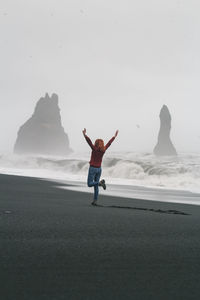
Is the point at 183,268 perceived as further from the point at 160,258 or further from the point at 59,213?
the point at 59,213

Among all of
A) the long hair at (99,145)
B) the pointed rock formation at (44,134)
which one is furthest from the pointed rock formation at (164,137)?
the long hair at (99,145)

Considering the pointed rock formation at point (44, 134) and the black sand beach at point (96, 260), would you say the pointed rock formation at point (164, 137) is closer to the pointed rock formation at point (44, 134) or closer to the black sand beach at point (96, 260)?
the pointed rock formation at point (44, 134)

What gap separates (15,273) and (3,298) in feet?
1.69

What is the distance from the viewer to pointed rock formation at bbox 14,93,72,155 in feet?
437

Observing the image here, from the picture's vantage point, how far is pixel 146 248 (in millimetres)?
4008

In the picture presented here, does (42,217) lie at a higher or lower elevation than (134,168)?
lower

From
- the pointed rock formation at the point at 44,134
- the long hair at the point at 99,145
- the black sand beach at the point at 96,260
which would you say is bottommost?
the black sand beach at the point at 96,260

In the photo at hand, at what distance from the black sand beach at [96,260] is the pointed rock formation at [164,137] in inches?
4506

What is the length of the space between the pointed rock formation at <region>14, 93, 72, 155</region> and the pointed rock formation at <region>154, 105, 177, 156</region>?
33.8 m

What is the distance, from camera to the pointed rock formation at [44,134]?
133 metres

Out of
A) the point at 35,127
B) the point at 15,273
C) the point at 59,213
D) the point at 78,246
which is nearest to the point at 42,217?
the point at 59,213

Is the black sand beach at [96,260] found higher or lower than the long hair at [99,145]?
lower

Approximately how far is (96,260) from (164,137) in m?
123

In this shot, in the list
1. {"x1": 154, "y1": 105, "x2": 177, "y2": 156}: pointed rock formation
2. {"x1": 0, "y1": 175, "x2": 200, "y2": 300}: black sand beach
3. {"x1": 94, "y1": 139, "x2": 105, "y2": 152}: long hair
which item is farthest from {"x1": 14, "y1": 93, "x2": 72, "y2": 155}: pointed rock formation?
{"x1": 0, "y1": 175, "x2": 200, "y2": 300}: black sand beach
